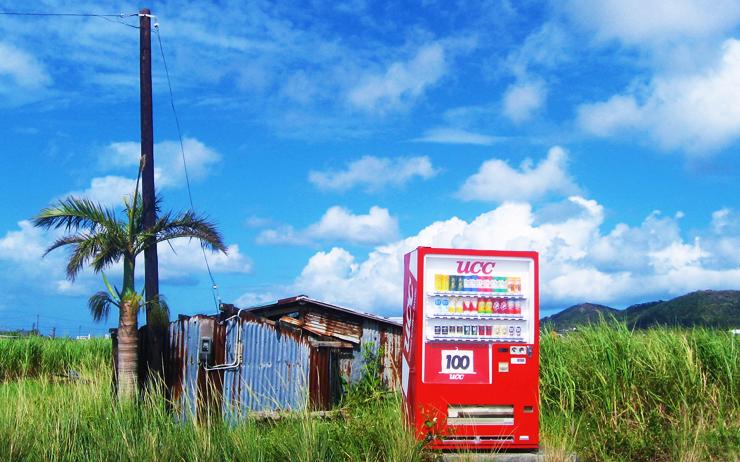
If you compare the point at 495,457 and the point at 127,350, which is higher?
the point at 127,350

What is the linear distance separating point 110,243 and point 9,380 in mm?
14162

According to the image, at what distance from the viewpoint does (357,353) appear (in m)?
16.7

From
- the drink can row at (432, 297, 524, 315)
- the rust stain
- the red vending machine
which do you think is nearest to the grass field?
the red vending machine

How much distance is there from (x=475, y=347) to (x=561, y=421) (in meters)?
2.72

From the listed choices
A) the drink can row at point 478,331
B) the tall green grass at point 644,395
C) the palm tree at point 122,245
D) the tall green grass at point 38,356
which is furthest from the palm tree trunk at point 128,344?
the tall green grass at point 38,356

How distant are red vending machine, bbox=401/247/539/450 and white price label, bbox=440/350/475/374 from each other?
0.01 meters

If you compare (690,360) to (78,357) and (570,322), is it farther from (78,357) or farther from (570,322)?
(78,357)

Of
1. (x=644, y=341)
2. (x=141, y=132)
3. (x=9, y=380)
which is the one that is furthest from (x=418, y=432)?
(x=9, y=380)

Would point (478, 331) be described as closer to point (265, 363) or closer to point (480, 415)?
point (480, 415)

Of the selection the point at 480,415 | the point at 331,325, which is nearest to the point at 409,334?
the point at 480,415

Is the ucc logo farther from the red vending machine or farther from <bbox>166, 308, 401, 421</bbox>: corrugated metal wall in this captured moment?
<bbox>166, 308, 401, 421</bbox>: corrugated metal wall

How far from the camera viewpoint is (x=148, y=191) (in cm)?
1706

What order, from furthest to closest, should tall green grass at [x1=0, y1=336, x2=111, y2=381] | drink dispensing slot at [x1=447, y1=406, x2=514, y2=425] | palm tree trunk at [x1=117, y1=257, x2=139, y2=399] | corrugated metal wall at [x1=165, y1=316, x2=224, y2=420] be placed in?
tall green grass at [x1=0, y1=336, x2=111, y2=381] < corrugated metal wall at [x1=165, y1=316, x2=224, y2=420] < palm tree trunk at [x1=117, y1=257, x2=139, y2=399] < drink dispensing slot at [x1=447, y1=406, x2=514, y2=425]

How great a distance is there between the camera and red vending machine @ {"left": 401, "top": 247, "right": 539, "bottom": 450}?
388 inches
